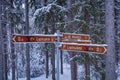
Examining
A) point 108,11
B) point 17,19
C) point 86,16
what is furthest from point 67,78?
point 108,11

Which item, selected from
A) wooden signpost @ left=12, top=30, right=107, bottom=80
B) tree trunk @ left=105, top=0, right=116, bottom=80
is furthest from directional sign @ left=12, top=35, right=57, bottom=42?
tree trunk @ left=105, top=0, right=116, bottom=80

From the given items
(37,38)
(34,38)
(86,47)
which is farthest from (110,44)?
(34,38)

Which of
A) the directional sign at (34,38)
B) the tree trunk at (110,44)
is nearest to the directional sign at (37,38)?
the directional sign at (34,38)

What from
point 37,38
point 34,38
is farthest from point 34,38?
point 37,38

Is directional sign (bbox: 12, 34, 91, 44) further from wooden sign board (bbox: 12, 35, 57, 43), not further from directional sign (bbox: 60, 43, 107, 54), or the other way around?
Answer: directional sign (bbox: 60, 43, 107, 54)

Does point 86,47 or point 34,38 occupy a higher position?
point 34,38

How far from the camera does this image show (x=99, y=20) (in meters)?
21.5

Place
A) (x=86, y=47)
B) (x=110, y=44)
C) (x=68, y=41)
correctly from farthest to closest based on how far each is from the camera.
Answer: (x=110, y=44) < (x=68, y=41) < (x=86, y=47)

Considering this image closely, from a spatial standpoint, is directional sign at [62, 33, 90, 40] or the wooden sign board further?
directional sign at [62, 33, 90, 40]

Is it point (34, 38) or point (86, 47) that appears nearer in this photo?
point (86, 47)

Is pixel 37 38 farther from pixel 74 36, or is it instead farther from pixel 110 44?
pixel 110 44

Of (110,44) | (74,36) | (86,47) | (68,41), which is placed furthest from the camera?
(110,44)

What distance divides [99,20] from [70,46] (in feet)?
42.2

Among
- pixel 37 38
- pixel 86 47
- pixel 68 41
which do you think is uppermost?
pixel 37 38
